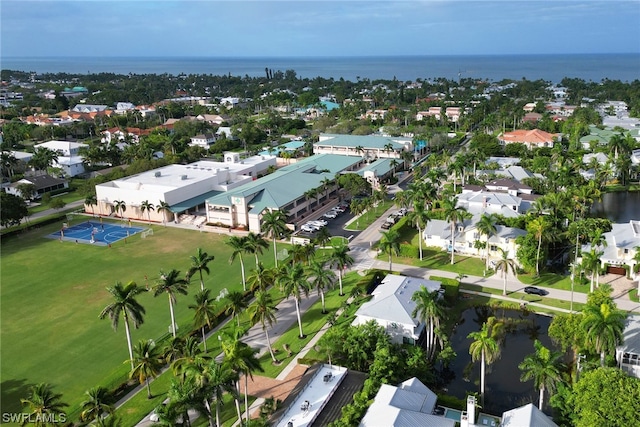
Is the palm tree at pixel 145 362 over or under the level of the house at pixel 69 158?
under

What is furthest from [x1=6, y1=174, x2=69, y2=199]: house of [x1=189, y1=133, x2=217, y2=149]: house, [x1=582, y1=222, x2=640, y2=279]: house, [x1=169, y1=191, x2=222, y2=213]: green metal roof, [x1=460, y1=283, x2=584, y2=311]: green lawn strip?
[x1=582, y1=222, x2=640, y2=279]: house

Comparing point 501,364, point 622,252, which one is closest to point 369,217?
point 622,252

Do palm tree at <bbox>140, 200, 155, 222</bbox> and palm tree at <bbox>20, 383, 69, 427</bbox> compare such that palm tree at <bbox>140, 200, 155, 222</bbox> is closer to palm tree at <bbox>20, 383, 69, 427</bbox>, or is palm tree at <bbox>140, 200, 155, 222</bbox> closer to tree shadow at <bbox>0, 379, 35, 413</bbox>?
tree shadow at <bbox>0, 379, 35, 413</bbox>

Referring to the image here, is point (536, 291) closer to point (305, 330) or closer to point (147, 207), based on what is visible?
point (305, 330)

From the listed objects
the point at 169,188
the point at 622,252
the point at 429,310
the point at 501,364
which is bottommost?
the point at 501,364

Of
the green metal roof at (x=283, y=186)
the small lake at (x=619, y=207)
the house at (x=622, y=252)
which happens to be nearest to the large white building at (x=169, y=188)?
the green metal roof at (x=283, y=186)

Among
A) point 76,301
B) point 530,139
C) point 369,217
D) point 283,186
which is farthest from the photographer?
point 530,139

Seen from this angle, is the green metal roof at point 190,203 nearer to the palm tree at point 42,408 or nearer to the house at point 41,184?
the house at point 41,184
